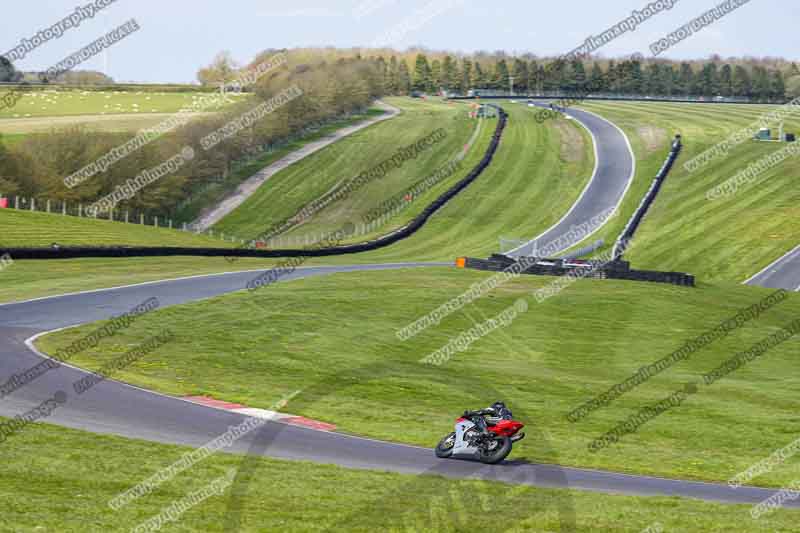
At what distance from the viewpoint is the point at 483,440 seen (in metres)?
18.9

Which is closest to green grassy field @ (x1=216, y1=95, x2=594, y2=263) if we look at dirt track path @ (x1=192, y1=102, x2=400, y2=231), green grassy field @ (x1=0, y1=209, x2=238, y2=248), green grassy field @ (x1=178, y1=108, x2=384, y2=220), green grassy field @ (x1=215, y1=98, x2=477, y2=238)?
green grassy field @ (x1=215, y1=98, x2=477, y2=238)

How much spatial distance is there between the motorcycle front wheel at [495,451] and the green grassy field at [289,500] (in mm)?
1915

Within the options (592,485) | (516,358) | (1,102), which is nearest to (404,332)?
(516,358)

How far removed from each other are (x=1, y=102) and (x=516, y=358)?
115061 millimetres

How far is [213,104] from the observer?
146 metres

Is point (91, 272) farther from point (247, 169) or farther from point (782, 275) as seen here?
point (247, 169)

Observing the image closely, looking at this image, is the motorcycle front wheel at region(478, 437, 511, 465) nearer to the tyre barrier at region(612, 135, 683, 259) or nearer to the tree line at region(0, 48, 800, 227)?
the tyre barrier at region(612, 135, 683, 259)

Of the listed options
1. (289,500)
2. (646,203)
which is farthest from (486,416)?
(646,203)

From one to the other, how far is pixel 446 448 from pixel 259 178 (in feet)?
295

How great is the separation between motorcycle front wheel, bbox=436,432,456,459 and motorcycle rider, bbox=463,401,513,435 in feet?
1.60

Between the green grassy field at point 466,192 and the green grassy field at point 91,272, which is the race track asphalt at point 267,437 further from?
the green grassy field at point 466,192

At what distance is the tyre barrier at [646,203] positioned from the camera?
6948 centimetres

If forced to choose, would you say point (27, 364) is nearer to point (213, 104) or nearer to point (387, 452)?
point (387, 452)

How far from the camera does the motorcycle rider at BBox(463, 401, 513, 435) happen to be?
1894cm
